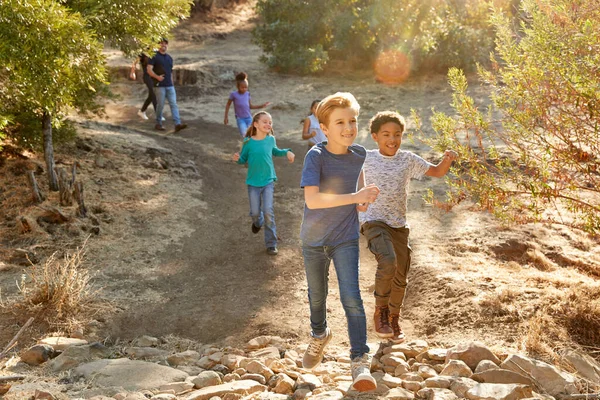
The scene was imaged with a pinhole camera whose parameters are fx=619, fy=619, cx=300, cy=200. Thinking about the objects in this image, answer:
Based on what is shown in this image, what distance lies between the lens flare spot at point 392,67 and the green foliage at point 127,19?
440 inches

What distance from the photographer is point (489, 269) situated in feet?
21.7

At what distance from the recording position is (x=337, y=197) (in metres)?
3.84

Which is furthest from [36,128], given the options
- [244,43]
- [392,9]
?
[244,43]

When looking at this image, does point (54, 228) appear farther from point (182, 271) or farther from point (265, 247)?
point (265, 247)

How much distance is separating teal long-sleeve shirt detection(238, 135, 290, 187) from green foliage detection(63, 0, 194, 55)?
2.56m

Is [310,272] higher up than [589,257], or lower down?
higher up

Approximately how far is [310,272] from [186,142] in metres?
9.68

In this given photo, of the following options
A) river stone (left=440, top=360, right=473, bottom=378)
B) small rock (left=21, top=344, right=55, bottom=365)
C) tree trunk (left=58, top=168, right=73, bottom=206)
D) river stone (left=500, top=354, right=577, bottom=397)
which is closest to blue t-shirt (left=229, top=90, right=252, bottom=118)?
tree trunk (left=58, top=168, right=73, bottom=206)

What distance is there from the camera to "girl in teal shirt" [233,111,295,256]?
7.41 m

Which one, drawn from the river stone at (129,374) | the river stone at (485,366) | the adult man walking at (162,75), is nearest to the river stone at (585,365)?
the river stone at (485,366)

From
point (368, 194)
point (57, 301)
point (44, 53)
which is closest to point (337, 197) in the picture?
point (368, 194)

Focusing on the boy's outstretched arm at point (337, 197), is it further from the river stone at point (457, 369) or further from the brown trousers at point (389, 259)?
the river stone at point (457, 369)

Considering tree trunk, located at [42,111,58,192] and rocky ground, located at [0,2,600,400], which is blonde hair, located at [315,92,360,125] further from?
tree trunk, located at [42,111,58,192]

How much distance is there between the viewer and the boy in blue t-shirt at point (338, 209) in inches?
155
